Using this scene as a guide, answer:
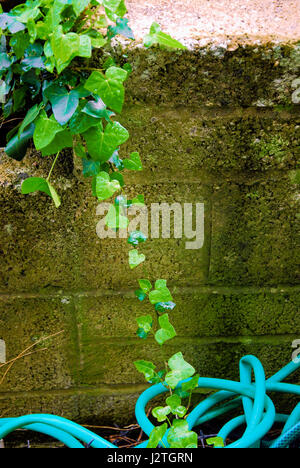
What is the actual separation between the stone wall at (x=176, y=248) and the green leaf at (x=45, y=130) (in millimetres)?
193

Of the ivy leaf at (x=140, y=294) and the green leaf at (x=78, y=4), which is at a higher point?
the green leaf at (x=78, y=4)

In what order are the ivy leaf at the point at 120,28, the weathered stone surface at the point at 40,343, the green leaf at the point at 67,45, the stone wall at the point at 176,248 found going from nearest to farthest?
the green leaf at the point at 67,45 → the ivy leaf at the point at 120,28 → the stone wall at the point at 176,248 → the weathered stone surface at the point at 40,343

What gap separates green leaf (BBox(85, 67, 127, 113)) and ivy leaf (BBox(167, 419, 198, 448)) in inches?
22.0

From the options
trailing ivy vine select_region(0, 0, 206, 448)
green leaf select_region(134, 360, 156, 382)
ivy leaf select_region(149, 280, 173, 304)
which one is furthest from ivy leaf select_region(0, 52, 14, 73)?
green leaf select_region(134, 360, 156, 382)

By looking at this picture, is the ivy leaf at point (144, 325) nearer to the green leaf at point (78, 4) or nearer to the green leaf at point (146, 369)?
the green leaf at point (146, 369)

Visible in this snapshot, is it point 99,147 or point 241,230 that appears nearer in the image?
point 99,147

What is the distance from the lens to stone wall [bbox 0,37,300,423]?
0.81 meters

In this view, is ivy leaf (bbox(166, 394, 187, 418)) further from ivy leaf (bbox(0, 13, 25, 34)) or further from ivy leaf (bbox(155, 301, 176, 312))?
ivy leaf (bbox(0, 13, 25, 34))

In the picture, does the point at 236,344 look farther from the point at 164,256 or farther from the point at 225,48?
the point at 225,48

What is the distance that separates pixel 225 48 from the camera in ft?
2.56

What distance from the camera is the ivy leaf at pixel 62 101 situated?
2.06ft

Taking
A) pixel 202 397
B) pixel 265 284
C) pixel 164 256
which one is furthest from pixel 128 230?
pixel 202 397

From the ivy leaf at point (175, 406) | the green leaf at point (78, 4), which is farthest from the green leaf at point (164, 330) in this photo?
the green leaf at point (78, 4)

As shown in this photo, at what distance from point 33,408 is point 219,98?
2.94ft
